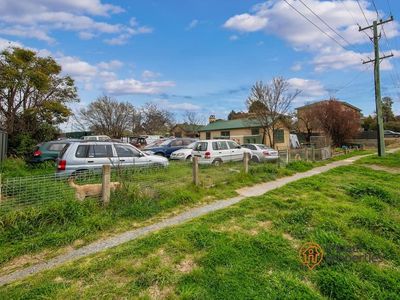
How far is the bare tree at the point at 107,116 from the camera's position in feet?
151

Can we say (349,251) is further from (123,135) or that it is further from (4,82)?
(123,135)

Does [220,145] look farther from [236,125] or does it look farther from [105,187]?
[236,125]

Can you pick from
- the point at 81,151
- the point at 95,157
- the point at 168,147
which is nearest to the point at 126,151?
the point at 95,157

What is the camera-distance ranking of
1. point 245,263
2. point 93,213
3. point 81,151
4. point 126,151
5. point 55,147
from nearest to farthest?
1. point 245,263
2. point 93,213
3. point 81,151
4. point 126,151
5. point 55,147

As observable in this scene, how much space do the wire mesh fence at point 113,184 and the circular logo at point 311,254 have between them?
151 inches

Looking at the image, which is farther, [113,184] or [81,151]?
[81,151]

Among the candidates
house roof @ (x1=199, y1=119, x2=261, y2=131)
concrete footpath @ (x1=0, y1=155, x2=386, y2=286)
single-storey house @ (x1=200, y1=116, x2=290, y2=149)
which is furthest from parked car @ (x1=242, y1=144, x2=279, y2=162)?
house roof @ (x1=199, y1=119, x2=261, y2=131)

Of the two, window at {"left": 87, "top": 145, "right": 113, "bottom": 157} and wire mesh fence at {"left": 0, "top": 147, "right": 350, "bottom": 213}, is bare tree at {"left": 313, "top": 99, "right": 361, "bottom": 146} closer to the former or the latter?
wire mesh fence at {"left": 0, "top": 147, "right": 350, "bottom": 213}

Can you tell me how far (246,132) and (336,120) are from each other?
448 inches

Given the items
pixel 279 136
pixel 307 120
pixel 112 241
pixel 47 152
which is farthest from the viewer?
pixel 307 120

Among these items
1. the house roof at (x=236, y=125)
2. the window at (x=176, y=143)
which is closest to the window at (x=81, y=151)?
the window at (x=176, y=143)

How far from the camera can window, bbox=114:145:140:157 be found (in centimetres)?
980

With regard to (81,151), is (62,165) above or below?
below

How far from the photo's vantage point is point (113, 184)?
6523mm
